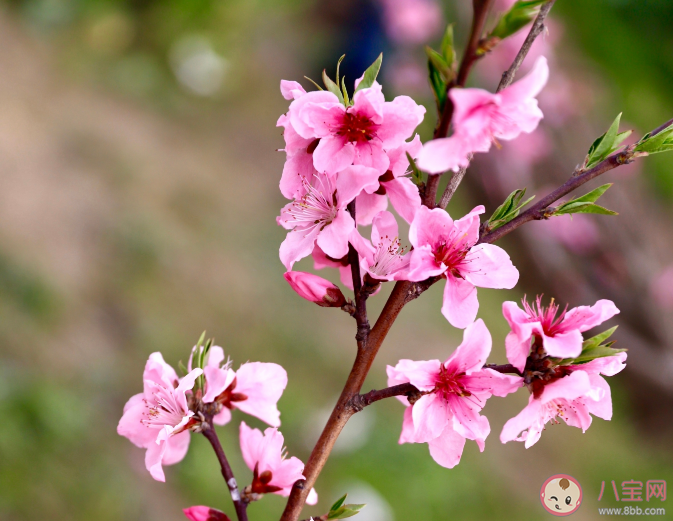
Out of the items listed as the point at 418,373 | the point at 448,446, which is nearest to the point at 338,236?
the point at 418,373

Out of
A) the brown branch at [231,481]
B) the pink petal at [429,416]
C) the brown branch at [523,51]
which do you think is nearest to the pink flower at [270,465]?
the brown branch at [231,481]

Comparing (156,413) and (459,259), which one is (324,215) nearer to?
(459,259)

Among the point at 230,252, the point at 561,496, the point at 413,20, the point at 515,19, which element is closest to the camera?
the point at 515,19

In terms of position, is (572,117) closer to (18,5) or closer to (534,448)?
(534,448)

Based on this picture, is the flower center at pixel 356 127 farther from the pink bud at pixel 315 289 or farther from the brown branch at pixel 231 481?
the brown branch at pixel 231 481

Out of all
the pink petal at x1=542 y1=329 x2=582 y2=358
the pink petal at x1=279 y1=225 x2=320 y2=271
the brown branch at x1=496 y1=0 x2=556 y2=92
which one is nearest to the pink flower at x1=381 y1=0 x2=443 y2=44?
the brown branch at x1=496 y1=0 x2=556 y2=92

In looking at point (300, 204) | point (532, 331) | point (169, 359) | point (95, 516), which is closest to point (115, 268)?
point (169, 359)

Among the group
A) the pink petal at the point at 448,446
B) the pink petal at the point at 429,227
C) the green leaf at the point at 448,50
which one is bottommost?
the pink petal at the point at 448,446
